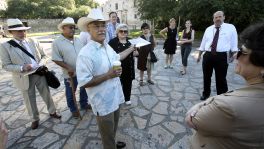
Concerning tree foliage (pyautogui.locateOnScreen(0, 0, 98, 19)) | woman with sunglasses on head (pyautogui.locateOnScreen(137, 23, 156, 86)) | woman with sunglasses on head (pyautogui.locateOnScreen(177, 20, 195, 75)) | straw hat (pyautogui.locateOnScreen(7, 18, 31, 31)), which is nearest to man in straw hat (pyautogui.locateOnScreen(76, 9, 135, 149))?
straw hat (pyautogui.locateOnScreen(7, 18, 31, 31))

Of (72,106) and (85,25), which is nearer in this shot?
(85,25)

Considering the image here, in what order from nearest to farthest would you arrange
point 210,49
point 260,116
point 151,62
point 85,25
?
point 260,116 → point 85,25 → point 210,49 → point 151,62

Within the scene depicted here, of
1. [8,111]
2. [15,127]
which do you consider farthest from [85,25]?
[8,111]

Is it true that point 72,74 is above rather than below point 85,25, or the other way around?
below

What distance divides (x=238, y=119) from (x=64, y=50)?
11.2ft

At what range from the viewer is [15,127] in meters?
4.26

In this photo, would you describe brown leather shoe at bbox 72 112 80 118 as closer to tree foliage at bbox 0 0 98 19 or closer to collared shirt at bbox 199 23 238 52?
collared shirt at bbox 199 23 238 52

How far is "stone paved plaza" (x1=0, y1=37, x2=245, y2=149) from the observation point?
12.1 feet

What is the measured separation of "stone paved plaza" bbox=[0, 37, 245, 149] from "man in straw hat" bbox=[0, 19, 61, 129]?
0.45 meters

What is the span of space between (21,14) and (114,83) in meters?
53.4

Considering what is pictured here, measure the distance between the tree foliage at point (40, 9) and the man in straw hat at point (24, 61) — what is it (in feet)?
163

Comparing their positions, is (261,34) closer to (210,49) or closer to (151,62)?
(210,49)

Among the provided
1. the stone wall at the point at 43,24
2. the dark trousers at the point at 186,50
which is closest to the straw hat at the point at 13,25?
the dark trousers at the point at 186,50

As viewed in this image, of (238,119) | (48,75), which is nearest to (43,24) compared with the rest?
(48,75)
